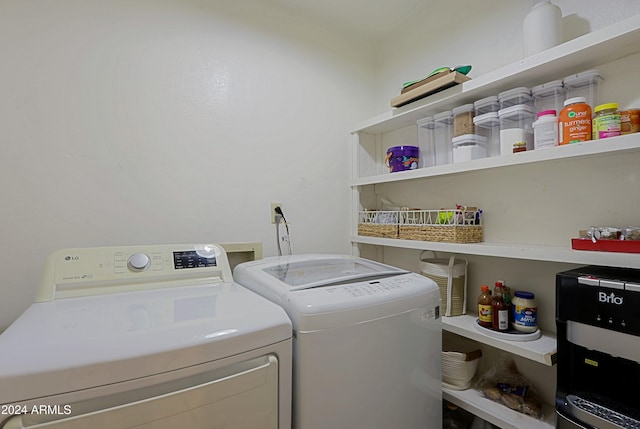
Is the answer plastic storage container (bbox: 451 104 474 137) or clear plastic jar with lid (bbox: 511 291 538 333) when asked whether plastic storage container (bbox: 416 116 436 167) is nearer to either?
plastic storage container (bbox: 451 104 474 137)

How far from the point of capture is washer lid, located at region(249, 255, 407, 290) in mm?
1093

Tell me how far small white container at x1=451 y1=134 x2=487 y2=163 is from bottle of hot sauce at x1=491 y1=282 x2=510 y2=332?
56 cm

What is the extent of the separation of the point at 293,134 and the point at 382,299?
1.14m

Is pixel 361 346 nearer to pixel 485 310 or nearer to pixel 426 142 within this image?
pixel 485 310

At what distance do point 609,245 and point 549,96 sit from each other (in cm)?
63

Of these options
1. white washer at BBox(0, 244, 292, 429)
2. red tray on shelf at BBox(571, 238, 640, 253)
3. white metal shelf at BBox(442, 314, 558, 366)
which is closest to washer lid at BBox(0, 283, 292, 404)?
white washer at BBox(0, 244, 292, 429)

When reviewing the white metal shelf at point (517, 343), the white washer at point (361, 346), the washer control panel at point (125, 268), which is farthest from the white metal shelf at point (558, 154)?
the washer control panel at point (125, 268)

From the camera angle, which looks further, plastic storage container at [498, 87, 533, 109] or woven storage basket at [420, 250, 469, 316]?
woven storage basket at [420, 250, 469, 316]

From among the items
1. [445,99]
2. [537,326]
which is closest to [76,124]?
[445,99]

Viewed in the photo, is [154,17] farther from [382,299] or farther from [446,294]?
[446,294]

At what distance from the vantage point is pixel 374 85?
7.01 feet

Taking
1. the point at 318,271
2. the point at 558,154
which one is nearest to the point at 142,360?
the point at 318,271

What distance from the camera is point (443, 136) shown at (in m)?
1.59

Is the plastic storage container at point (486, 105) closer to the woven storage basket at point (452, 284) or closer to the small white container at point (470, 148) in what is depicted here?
the small white container at point (470, 148)
